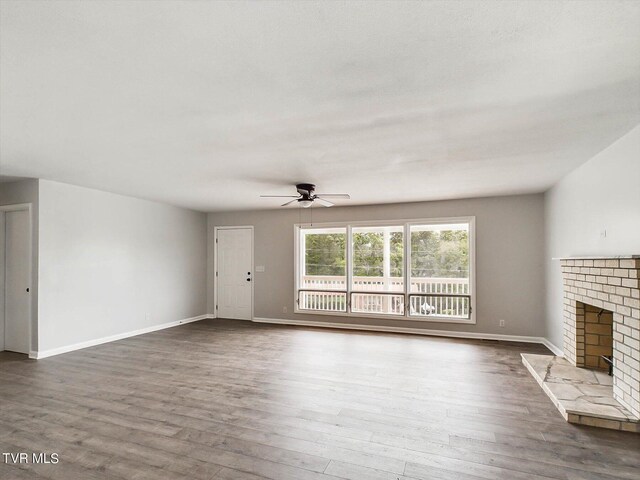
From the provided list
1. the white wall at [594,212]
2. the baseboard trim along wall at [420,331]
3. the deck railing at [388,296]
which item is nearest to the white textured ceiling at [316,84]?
the white wall at [594,212]

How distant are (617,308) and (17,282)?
24.0 ft

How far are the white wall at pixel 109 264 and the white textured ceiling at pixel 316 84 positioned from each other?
132 cm

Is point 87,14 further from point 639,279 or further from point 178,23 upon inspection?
point 639,279

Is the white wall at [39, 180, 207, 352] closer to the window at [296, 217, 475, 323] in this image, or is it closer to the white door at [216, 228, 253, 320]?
the white door at [216, 228, 253, 320]

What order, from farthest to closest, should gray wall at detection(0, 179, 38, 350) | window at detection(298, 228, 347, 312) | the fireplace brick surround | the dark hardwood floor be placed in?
window at detection(298, 228, 347, 312) → gray wall at detection(0, 179, 38, 350) → the fireplace brick surround → the dark hardwood floor

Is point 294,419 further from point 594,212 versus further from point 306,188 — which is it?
point 594,212

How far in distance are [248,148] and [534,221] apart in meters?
4.88

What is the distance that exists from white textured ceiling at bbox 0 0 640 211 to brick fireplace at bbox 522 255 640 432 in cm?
126

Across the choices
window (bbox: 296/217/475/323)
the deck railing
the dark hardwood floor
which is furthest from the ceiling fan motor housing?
the deck railing

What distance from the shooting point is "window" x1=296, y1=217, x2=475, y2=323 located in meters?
6.14

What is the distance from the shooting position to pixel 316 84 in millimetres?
2113

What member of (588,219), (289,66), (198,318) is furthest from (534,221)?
(198,318)

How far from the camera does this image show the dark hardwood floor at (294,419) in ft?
7.48

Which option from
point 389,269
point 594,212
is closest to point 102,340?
A: point 389,269
